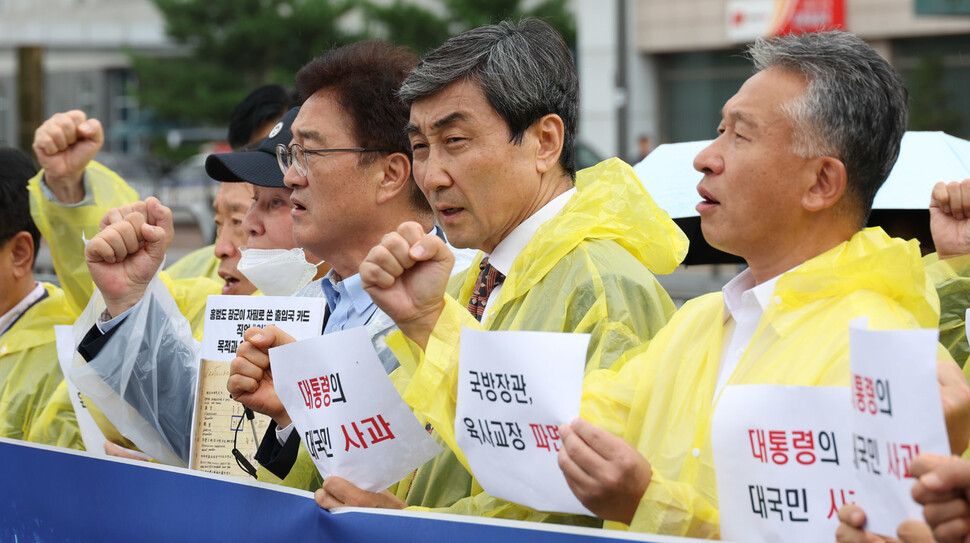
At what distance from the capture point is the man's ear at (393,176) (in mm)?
3096

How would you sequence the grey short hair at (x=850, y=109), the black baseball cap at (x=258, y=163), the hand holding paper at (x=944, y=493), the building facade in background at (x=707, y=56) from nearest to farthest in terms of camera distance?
the hand holding paper at (x=944, y=493)
the grey short hair at (x=850, y=109)
the black baseball cap at (x=258, y=163)
the building facade in background at (x=707, y=56)

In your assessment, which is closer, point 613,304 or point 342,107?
point 613,304

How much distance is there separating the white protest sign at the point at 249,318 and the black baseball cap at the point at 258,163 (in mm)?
624

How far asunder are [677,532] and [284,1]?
2977cm

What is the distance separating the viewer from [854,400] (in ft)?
5.45

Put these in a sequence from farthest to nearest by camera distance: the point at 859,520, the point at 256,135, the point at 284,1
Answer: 1. the point at 284,1
2. the point at 256,135
3. the point at 859,520

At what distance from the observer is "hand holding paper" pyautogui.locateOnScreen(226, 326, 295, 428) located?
2443 mm

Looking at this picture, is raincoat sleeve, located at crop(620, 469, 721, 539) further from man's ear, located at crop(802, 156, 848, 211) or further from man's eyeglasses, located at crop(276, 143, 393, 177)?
man's eyeglasses, located at crop(276, 143, 393, 177)

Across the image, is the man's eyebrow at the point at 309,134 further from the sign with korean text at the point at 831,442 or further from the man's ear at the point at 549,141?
the sign with korean text at the point at 831,442

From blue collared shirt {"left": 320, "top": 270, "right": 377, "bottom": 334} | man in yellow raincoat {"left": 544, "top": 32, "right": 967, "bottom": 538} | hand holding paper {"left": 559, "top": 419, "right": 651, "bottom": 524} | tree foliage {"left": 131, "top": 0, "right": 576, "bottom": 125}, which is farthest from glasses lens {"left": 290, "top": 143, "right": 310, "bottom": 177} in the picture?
tree foliage {"left": 131, "top": 0, "right": 576, "bottom": 125}

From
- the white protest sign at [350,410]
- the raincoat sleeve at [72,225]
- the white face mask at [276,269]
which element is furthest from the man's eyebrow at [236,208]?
the white protest sign at [350,410]

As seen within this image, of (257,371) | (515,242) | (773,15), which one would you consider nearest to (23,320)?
(257,371)

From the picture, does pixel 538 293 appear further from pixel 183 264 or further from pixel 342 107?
pixel 183 264

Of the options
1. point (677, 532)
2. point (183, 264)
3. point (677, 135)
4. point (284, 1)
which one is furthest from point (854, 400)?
point (284, 1)
